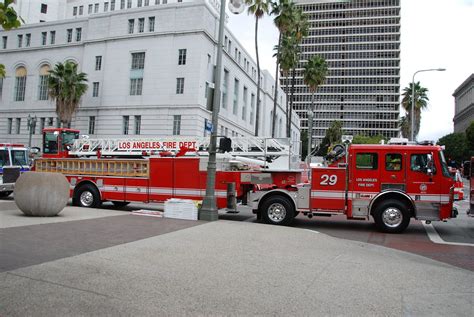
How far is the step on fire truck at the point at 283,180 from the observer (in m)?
11.7

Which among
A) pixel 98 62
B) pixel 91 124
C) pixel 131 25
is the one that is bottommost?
pixel 91 124

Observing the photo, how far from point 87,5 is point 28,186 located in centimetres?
7444

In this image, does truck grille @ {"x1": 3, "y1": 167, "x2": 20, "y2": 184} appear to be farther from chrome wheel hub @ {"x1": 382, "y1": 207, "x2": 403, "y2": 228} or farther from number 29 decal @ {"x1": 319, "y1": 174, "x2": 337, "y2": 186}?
chrome wheel hub @ {"x1": 382, "y1": 207, "x2": 403, "y2": 228}

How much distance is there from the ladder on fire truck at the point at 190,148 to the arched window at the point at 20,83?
3853 centimetres

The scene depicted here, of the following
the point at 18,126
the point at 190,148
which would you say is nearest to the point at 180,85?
the point at 18,126

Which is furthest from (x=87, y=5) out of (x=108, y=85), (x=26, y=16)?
(x=108, y=85)

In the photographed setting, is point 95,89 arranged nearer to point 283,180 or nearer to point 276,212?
point 283,180

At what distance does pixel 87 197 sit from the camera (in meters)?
15.6

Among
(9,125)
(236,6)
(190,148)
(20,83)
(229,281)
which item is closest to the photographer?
(229,281)

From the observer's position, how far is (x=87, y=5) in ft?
247

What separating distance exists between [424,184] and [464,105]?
127072 millimetres

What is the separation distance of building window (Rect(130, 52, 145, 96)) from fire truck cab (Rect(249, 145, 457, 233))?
34.8m

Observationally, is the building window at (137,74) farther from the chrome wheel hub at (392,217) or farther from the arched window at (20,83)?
the chrome wheel hub at (392,217)

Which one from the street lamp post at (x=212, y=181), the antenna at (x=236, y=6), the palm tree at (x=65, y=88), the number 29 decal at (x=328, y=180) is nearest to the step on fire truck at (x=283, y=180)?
the number 29 decal at (x=328, y=180)
